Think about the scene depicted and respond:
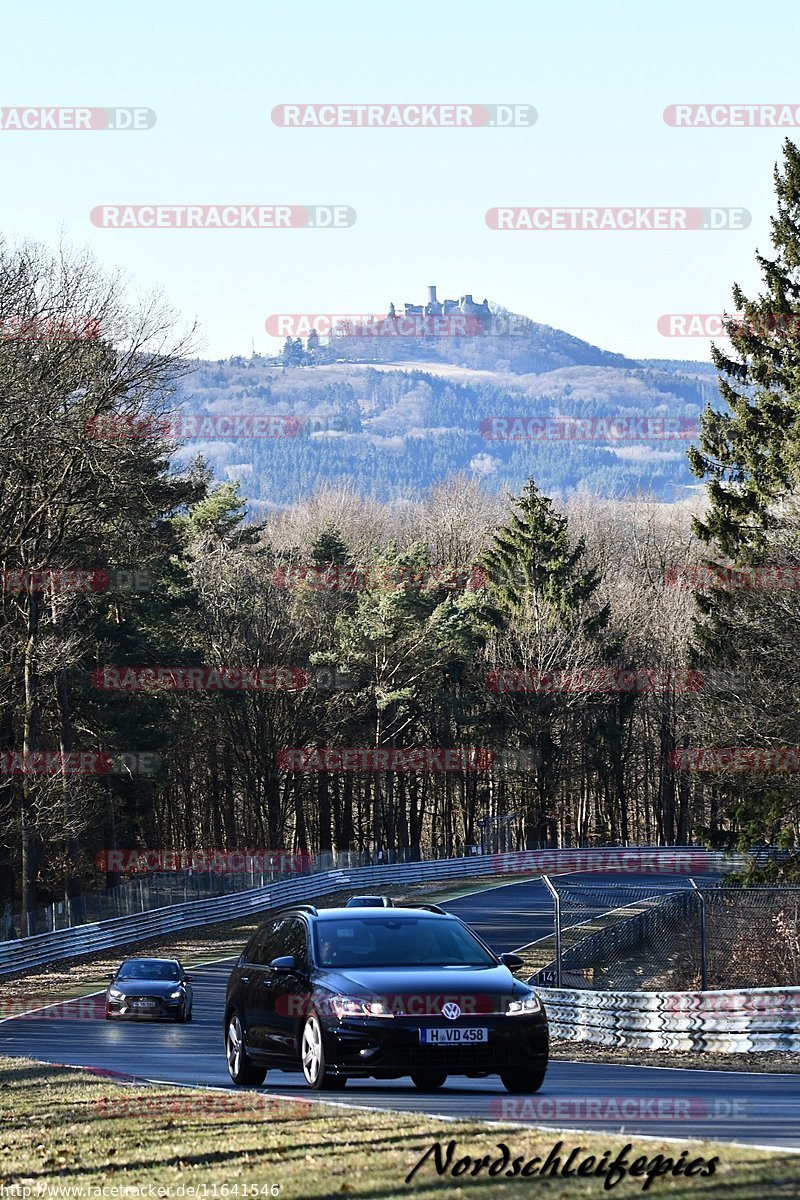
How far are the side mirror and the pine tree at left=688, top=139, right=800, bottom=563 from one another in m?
29.6

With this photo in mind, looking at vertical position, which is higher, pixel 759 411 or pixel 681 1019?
pixel 759 411

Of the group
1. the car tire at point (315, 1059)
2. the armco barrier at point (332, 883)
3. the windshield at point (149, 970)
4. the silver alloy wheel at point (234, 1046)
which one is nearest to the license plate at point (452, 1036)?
the car tire at point (315, 1059)

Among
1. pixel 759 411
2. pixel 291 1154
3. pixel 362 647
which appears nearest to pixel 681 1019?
pixel 291 1154

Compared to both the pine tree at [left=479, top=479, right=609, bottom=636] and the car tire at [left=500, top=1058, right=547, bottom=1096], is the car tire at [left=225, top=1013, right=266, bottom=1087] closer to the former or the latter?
the car tire at [left=500, top=1058, right=547, bottom=1096]

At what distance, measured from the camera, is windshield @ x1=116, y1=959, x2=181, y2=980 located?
98.7 feet

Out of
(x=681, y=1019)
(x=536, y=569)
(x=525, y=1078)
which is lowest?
(x=681, y=1019)

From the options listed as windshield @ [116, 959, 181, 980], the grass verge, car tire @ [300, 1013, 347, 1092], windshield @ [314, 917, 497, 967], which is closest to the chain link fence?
windshield @ [116, 959, 181, 980]

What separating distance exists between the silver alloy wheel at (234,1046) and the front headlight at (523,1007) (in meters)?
2.99

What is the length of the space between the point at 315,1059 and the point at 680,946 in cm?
2706

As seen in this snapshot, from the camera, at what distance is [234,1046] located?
14.9 m

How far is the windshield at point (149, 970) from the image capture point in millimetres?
30078

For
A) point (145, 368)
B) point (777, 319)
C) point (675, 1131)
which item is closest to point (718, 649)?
point (777, 319)

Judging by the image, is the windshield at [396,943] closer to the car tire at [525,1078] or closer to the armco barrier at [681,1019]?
the car tire at [525,1078]

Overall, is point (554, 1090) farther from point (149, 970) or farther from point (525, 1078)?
point (149, 970)
